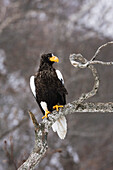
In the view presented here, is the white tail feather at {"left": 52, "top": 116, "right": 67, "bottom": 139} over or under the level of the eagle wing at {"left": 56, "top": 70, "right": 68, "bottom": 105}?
under

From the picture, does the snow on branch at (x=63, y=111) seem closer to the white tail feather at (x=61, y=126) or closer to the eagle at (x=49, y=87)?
the eagle at (x=49, y=87)

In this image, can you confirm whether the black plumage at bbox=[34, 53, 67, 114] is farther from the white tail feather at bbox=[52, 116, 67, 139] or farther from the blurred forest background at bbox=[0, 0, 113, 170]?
the blurred forest background at bbox=[0, 0, 113, 170]

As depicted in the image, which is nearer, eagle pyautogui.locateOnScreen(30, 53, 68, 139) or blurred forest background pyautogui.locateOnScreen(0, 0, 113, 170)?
eagle pyautogui.locateOnScreen(30, 53, 68, 139)

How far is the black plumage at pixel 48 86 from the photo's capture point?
7.88 ft

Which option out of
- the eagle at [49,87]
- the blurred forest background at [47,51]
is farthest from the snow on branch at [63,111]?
the blurred forest background at [47,51]

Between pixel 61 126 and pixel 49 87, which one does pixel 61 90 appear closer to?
pixel 49 87

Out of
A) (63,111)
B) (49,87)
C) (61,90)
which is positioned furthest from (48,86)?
(63,111)

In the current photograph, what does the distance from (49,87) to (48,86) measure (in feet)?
0.04

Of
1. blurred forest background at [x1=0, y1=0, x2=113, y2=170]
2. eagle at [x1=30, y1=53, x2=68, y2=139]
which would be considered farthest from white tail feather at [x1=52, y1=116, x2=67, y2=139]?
blurred forest background at [x1=0, y1=0, x2=113, y2=170]

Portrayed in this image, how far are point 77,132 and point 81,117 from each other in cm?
47

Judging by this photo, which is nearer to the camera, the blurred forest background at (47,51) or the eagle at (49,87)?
the eagle at (49,87)

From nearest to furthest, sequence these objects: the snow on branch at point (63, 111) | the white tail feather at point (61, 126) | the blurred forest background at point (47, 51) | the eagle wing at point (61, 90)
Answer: the snow on branch at point (63, 111) → the eagle wing at point (61, 90) → the white tail feather at point (61, 126) → the blurred forest background at point (47, 51)

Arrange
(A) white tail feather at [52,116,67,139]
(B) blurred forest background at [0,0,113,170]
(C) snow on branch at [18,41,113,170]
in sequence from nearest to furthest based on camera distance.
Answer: (C) snow on branch at [18,41,113,170] → (A) white tail feather at [52,116,67,139] → (B) blurred forest background at [0,0,113,170]

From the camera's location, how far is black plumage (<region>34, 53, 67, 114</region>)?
240cm
